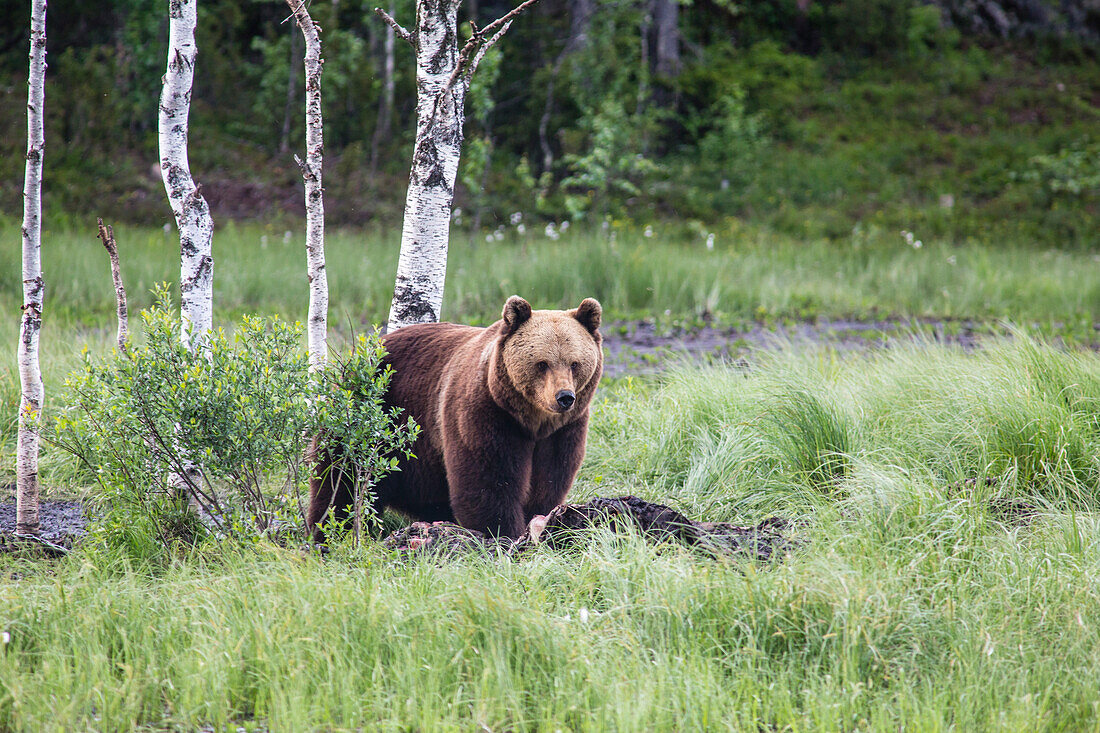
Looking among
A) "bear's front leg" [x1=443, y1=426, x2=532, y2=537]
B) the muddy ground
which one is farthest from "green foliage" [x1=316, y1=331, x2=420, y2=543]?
the muddy ground

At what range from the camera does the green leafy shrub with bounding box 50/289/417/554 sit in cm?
385

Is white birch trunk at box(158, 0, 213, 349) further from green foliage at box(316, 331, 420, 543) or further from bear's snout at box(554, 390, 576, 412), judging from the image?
bear's snout at box(554, 390, 576, 412)

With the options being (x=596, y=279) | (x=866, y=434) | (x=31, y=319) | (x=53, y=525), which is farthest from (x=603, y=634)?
(x=596, y=279)

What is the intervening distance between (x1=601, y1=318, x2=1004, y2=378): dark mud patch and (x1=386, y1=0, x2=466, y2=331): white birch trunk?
284 cm

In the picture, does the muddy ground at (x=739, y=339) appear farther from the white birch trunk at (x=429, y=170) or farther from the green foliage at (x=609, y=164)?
the green foliage at (x=609, y=164)

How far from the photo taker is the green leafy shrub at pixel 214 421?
12.6 ft

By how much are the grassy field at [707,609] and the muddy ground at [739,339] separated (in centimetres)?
209

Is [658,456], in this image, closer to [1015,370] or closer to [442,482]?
[442,482]

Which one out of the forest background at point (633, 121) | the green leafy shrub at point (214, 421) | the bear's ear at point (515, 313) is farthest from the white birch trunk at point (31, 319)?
the forest background at point (633, 121)

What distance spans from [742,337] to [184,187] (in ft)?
21.0

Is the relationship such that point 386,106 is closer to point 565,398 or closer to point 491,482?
point 491,482

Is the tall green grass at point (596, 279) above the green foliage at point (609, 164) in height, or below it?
below

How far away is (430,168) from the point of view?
5.53 metres

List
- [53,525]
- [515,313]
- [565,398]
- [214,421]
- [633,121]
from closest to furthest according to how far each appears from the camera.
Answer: [565,398] < [214,421] < [515,313] < [53,525] < [633,121]
